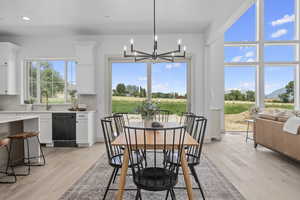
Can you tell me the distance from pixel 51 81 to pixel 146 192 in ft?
14.6

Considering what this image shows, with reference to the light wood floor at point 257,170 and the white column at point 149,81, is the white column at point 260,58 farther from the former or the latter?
the white column at point 149,81

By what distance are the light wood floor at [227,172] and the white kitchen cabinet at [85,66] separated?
1.54 meters

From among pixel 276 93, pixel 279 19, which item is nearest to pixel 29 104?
pixel 276 93

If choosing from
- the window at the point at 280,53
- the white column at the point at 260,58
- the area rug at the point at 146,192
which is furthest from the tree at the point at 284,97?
the area rug at the point at 146,192

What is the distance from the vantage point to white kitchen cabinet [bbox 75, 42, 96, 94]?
5184mm

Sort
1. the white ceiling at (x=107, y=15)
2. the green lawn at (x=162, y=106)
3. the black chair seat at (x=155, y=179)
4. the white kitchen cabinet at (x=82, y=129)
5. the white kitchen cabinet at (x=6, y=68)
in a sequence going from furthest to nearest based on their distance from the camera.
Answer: the green lawn at (x=162, y=106), the white kitchen cabinet at (x=6, y=68), the white kitchen cabinet at (x=82, y=129), the white ceiling at (x=107, y=15), the black chair seat at (x=155, y=179)

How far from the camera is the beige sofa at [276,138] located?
133 inches

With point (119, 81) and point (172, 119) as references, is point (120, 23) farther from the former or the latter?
point (172, 119)

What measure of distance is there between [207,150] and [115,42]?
11.7ft

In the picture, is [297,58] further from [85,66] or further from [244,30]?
[85,66]

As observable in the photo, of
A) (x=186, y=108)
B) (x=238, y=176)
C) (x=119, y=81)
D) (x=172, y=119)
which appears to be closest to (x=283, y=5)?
(x=186, y=108)

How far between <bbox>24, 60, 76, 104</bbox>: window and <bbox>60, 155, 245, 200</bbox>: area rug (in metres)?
2.99

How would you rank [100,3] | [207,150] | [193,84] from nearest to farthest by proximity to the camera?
[100,3], [207,150], [193,84]

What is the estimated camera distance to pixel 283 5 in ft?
Result: 22.5
